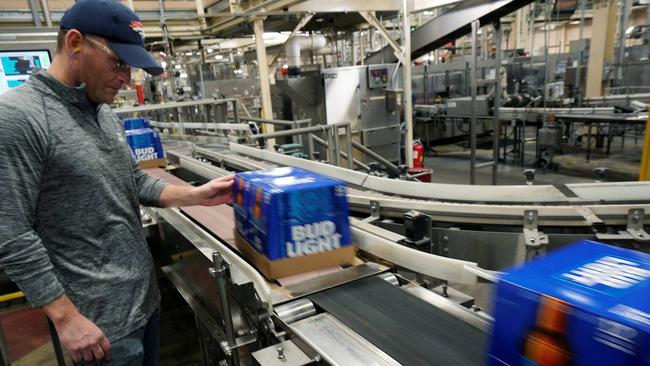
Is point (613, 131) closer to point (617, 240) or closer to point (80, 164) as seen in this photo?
point (617, 240)

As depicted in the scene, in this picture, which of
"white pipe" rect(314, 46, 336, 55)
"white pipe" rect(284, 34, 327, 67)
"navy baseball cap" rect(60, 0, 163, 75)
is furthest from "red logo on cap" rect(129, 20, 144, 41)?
"white pipe" rect(314, 46, 336, 55)

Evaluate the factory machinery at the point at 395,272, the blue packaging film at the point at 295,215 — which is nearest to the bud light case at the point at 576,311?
the factory machinery at the point at 395,272

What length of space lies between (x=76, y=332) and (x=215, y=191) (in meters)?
0.52

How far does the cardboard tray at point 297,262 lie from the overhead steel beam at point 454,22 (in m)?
3.91

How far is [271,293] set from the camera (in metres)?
1.00

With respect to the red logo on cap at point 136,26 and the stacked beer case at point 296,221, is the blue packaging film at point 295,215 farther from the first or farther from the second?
the red logo on cap at point 136,26

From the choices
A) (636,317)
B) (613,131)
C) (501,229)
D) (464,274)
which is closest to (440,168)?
(613,131)

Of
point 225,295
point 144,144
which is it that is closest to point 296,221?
point 225,295

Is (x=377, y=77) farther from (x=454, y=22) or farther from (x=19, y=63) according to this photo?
(x=19, y=63)

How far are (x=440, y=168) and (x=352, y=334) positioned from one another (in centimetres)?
594

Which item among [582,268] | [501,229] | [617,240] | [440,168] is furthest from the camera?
[440,168]

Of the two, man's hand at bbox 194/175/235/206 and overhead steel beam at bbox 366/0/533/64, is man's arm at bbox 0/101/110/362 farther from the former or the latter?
overhead steel beam at bbox 366/0/533/64

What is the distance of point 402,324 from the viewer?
35.1 inches

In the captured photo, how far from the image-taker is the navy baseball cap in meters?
0.93
